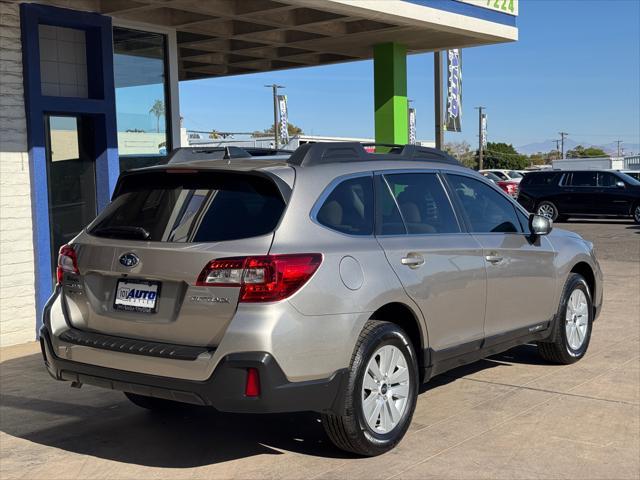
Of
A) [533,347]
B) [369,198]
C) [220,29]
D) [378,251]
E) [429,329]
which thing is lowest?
[533,347]

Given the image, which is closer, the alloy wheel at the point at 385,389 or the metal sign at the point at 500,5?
the alloy wheel at the point at 385,389

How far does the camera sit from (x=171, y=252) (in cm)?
443

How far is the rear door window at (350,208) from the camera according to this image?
4.73m

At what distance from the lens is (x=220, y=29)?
35.7 ft

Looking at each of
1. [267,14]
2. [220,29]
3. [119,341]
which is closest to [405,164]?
[119,341]

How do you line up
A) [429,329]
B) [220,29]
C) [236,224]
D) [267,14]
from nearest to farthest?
[236,224] < [429,329] < [267,14] < [220,29]

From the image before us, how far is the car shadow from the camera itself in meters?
5.02

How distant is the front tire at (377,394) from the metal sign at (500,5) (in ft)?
24.4

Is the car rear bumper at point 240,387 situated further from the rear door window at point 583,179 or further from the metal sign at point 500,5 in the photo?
the rear door window at point 583,179

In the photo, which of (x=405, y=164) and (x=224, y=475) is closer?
(x=224, y=475)

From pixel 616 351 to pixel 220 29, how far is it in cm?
658

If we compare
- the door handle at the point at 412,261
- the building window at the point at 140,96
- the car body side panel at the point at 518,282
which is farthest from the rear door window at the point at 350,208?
the building window at the point at 140,96

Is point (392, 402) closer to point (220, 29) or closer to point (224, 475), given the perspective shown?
point (224, 475)

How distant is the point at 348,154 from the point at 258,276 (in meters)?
1.33
